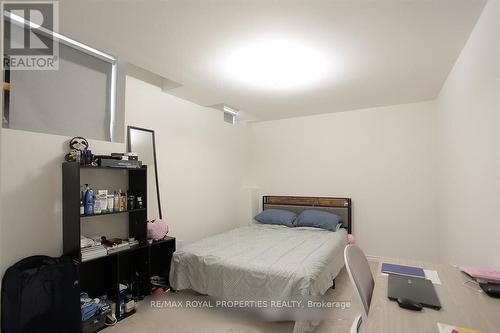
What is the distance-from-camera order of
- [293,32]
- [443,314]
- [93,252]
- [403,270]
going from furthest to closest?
[93,252]
[293,32]
[403,270]
[443,314]

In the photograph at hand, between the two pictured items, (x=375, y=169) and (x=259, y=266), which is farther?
(x=375, y=169)

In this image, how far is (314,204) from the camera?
4270mm

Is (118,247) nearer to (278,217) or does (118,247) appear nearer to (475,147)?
(278,217)

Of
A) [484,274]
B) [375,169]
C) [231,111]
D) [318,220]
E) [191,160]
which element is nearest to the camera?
[484,274]

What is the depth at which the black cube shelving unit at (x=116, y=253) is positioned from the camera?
2082 millimetres

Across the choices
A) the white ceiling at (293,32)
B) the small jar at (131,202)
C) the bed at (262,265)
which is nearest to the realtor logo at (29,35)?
the white ceiling at (293,32)

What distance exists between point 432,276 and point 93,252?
254 centimetres

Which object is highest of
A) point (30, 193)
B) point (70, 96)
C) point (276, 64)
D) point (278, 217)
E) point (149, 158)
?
point (276, 64)

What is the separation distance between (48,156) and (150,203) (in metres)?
1.14

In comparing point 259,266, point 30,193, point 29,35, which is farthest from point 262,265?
point 29,35

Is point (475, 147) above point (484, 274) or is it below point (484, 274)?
above

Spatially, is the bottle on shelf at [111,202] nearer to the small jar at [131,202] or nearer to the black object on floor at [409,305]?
the small jar at [131,202]

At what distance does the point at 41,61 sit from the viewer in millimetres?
2176

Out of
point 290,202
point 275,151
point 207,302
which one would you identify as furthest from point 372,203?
point 207,302
